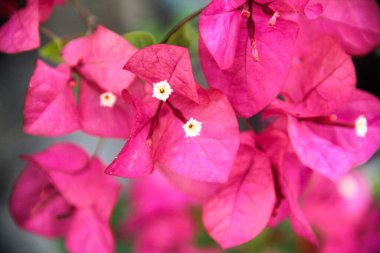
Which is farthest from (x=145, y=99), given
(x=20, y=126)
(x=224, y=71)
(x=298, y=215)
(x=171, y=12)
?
(x=171, y=12)

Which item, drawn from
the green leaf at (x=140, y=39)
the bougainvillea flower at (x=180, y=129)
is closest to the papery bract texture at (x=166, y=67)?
the bougainvillea flower at (x=180, y=129)

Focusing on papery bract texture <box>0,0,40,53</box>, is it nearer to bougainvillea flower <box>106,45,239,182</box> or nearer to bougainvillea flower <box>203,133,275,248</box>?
bougainvillea flower <box>106,45,239,182</box>

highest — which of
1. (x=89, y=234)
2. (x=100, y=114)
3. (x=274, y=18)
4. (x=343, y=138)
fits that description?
(x=274, y=18)

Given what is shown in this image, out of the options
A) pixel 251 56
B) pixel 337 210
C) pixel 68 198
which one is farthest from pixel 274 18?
pixel 337 210

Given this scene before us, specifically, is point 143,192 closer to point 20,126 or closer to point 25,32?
point 20,126

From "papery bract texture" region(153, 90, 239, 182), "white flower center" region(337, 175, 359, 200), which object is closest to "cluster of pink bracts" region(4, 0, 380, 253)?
"papery bract texture" region(153, 90, 239, 182)

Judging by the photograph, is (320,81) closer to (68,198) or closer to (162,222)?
(68,198)
